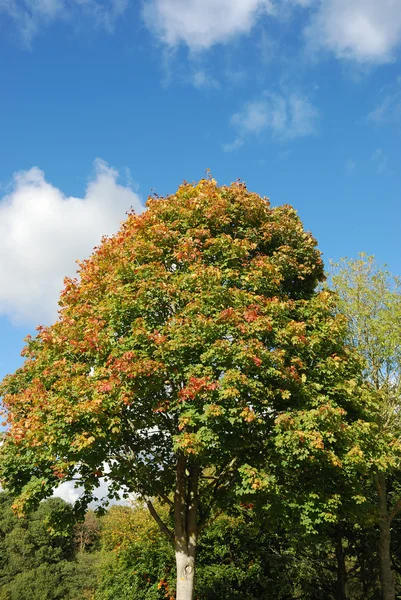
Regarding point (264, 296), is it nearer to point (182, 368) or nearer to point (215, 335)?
point (215, 335)

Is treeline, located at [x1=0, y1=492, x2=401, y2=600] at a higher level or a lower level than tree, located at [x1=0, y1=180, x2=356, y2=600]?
lower

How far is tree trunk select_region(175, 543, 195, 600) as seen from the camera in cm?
1256

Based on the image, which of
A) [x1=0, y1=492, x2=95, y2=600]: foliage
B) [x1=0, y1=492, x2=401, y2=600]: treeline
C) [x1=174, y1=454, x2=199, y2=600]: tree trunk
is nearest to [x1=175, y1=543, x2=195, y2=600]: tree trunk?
[x1=174, y1=454, x2=199, y2=600]: tree trunk

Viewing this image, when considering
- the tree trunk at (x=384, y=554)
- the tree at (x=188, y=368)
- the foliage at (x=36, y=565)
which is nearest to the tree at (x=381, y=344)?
the tree trunk at (x=384, y=554)

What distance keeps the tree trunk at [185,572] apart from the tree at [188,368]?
0.10 feet

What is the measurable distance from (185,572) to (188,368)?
20.5ft

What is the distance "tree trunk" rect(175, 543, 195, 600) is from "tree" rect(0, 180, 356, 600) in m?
0.03

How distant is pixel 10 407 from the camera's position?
13758mm

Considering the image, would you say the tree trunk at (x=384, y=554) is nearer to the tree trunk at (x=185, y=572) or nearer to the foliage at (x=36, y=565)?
the tree trunk at (x=185, y=572)

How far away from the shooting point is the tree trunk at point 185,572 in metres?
12.6

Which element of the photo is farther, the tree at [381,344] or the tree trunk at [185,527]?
the tree at [381,344]

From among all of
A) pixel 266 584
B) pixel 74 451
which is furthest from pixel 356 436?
pixel 266 584

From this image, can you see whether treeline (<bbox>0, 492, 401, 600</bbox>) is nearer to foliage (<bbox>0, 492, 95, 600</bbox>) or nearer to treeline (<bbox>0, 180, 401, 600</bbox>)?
treeline (<bbox>0, 180, 401, 600</bbox>)

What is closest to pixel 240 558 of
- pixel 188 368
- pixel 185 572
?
pixel 185 572
